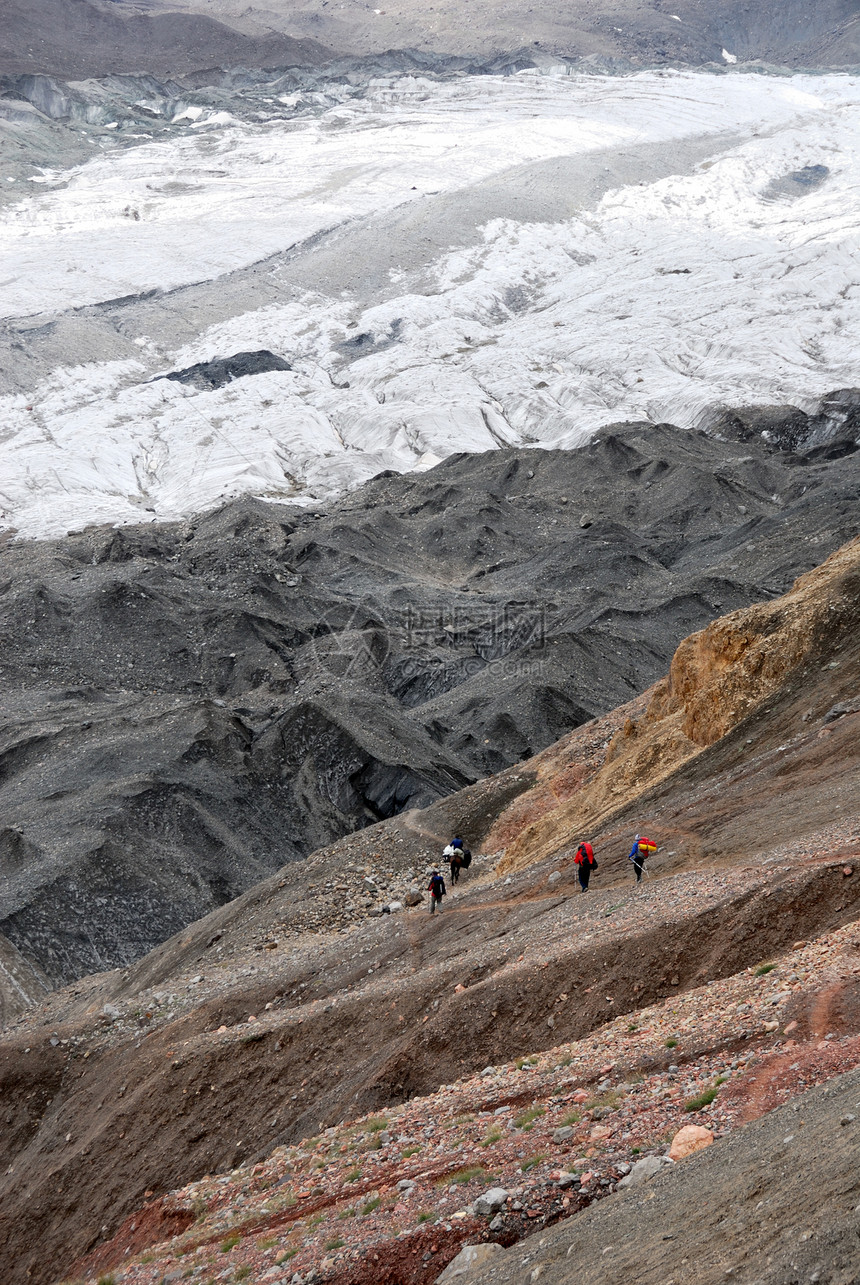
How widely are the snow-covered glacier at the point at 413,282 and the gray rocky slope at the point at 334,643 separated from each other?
1094cm

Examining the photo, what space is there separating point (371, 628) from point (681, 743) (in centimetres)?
2775

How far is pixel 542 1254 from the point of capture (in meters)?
6.68

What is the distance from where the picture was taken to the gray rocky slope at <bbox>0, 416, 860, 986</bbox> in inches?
1107

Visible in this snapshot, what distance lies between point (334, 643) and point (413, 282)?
72.8m

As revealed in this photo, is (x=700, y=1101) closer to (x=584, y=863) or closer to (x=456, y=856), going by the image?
(x=584, y=863)

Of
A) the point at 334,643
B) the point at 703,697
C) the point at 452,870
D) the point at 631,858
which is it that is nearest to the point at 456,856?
the point at 452,870

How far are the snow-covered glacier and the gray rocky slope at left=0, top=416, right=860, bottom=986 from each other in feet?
35.9

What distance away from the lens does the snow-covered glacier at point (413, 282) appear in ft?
262

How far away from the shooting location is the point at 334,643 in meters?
44.4

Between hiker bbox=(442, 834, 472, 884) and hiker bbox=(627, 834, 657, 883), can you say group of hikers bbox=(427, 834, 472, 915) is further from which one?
hiker bbox=(627, 834, 657, 883)

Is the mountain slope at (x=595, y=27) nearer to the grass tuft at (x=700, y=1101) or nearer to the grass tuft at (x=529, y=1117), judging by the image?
the grass tuft at (x=529, y=1117)

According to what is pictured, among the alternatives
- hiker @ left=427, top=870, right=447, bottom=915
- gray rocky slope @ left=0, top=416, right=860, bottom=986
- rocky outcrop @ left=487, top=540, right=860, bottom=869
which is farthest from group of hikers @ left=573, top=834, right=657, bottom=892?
gray rocky slope @ left=0, top=416, right=860, bottom=986

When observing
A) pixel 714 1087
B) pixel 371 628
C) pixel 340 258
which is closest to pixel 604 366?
pixel 340 258

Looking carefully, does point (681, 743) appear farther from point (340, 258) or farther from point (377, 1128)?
point (340, 258)
